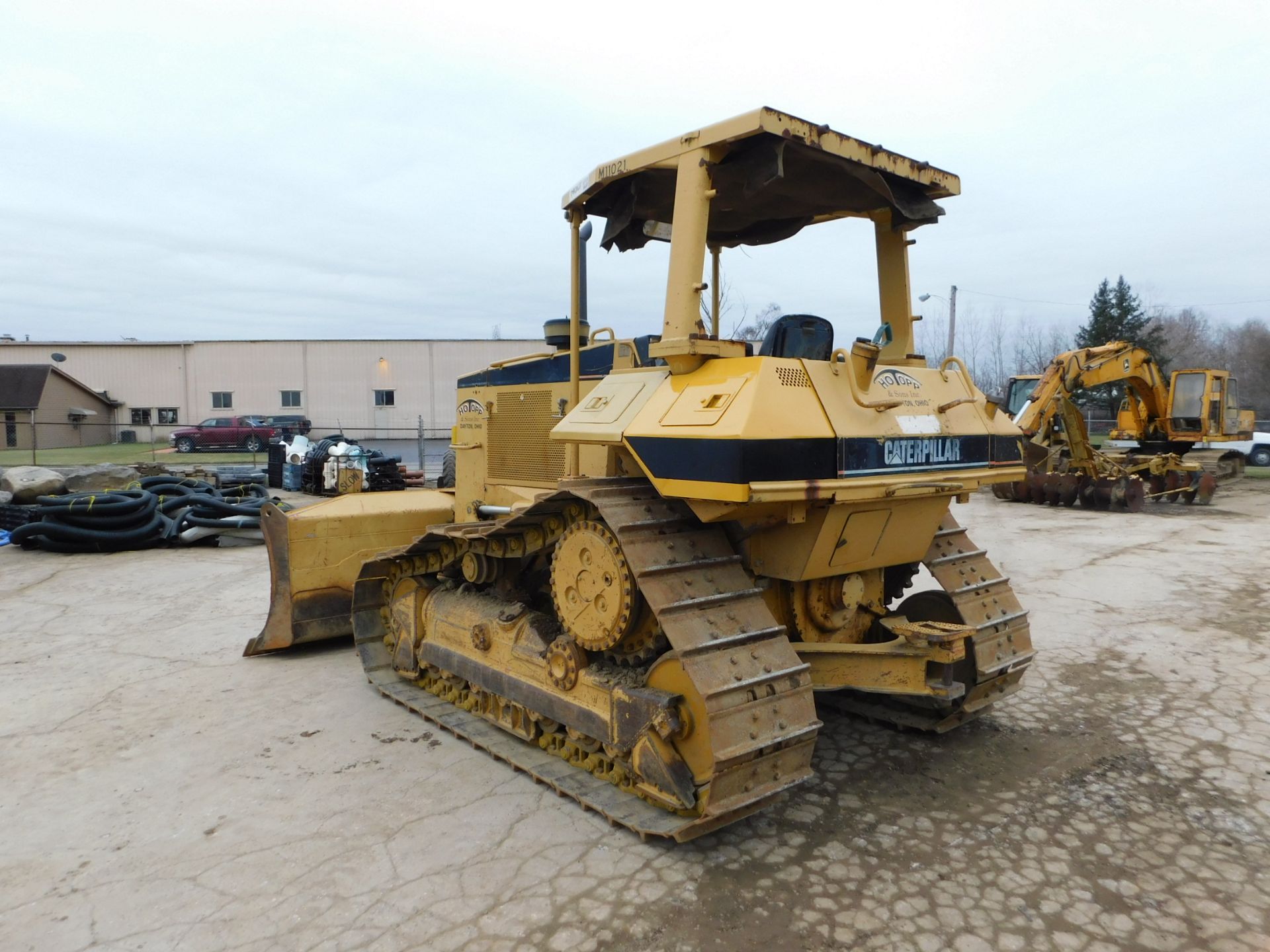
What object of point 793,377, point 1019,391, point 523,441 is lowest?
point 523,441

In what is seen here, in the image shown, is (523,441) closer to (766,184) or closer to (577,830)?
(766,184)

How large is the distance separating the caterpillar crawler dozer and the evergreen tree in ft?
125

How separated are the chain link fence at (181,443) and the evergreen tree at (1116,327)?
29709 millimetres

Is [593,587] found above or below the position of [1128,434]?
below

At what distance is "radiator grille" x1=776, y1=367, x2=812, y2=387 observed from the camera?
11.8ft

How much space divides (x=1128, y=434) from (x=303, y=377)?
33982 millimetres

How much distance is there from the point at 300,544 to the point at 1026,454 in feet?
48.0

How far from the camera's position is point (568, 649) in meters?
4.23

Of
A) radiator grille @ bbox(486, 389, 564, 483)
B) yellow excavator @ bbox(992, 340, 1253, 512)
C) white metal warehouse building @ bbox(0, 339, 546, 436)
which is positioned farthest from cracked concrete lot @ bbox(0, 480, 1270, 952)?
white metal warehouse building @ bbox(0, 339, 546, 436)

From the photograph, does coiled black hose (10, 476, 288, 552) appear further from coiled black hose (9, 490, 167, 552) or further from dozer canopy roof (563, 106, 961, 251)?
dozer canopy roof (563, 106, 961, 251)

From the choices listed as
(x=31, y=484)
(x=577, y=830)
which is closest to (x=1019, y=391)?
(x=577, y=830)

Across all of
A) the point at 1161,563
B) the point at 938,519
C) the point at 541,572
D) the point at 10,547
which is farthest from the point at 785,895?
the point at 10,547

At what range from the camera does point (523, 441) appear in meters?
5.57

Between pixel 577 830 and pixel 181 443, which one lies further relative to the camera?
pixel 181 443
